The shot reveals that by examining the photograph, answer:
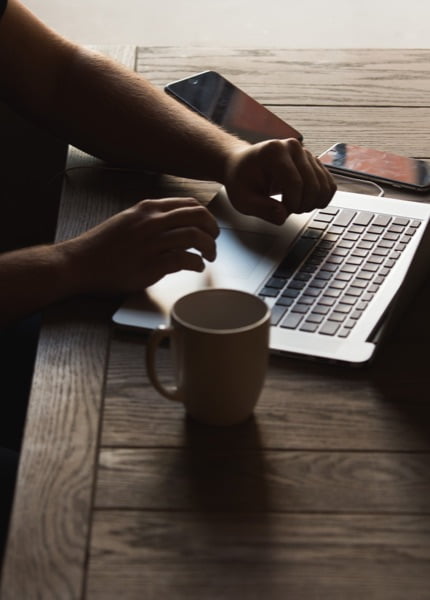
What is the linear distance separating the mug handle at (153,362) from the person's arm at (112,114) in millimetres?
375

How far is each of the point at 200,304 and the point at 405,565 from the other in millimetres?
269

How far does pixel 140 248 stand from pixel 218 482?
310 millimetres

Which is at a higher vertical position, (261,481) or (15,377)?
(261,481)

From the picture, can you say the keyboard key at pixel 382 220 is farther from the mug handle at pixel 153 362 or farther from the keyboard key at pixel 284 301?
the mug handle at pixel 153 362

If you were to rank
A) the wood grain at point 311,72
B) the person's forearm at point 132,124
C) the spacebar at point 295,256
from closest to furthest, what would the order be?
the spacebar at point 295,256, the person's forearm at point 132,124, the wood grain at point 311,72

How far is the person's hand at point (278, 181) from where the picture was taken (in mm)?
1101

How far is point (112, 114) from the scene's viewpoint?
131cm

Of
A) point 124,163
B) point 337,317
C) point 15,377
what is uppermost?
point 337,317

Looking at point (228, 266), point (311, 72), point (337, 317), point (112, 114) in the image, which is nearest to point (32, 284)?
point (228, 266)

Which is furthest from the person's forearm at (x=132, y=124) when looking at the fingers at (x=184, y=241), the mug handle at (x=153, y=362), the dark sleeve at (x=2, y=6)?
the mug handle at (x=153, y=362)

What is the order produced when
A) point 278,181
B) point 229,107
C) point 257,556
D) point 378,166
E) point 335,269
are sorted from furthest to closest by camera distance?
point 229,107 → point 378,166 → point 278,181 → point 335,269 → point 257,556

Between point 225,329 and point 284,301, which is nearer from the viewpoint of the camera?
point 225,329

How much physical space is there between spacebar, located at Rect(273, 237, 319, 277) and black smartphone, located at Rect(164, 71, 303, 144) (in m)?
0.25

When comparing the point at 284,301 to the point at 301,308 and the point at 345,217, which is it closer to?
the point at 301,308
